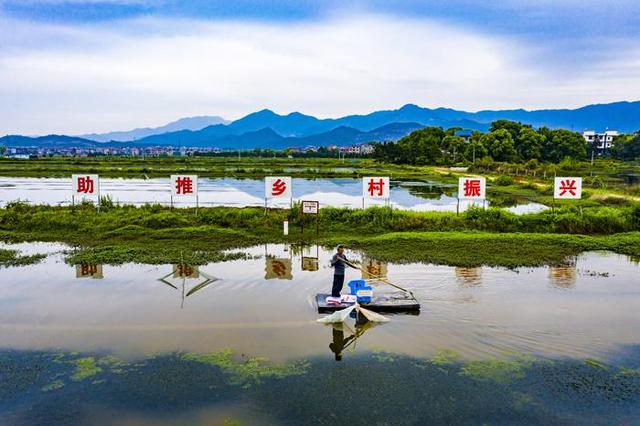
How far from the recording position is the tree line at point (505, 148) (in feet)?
286

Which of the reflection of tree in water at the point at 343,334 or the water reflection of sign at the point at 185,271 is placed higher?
the water reflection of sign at the point at 185,271

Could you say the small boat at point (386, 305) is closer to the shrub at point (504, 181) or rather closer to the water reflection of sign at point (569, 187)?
the water reflection of sign at point (569, 187)

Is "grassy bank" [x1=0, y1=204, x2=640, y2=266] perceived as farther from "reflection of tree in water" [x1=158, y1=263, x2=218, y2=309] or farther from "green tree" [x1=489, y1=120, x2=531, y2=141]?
"green tree" [x1=489, y1=120, x2=531, y2=141]

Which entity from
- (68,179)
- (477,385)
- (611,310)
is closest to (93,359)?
(477,385)

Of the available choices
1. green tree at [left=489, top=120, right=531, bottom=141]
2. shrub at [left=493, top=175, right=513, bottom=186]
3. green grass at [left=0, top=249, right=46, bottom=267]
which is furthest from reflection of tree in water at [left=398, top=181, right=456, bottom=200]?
green tree at [left=489, top=120, right=531, bottom=141]

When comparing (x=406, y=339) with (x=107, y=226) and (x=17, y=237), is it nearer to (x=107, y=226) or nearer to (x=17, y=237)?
(x=107, y=226)

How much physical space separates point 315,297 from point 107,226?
1408 cm

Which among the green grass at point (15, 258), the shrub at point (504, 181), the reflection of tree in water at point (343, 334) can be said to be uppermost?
the shrub at point (504, 181)

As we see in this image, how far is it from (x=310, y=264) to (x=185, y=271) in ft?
14.6

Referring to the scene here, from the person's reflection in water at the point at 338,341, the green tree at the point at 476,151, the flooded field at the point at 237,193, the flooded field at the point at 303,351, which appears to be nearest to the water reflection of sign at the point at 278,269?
the flooded field at the point at 303,351

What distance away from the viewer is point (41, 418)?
8211 mm

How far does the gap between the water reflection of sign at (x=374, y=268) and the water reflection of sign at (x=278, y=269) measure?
2636 millimetres

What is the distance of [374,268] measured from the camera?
58.0 ft

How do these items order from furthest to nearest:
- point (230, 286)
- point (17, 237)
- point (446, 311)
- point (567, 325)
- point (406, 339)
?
point (17, 237) → point (230, 286) → point (446, 311) → point (567, 325) → point (406, 339)
